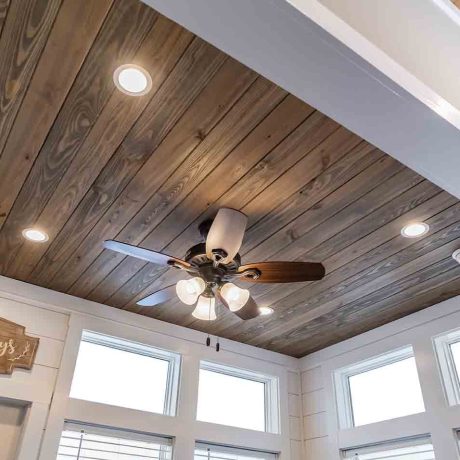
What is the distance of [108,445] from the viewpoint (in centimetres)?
316

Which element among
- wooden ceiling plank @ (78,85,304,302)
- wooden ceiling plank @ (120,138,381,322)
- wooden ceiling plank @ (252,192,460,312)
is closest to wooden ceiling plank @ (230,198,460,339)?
wooden ceiling plank @ (252,192,460,312)

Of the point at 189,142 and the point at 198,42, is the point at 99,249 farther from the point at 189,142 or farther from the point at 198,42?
the point at 198,42

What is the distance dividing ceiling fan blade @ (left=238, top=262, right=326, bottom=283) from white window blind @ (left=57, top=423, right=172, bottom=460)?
165 cm

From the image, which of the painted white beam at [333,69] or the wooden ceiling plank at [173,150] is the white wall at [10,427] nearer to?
the wooden ceiling plank at [173,150]

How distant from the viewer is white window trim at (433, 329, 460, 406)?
3.14 meters

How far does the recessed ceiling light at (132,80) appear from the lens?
172cm

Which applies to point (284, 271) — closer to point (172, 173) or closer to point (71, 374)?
point (172, 173)

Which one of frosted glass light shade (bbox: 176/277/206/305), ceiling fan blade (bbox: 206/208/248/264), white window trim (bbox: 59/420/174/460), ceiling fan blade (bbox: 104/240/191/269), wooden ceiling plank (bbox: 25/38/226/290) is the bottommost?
white window trim (bbox: 59/420/174/460)

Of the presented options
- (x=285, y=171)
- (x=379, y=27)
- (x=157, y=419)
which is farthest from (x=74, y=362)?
(x=379, y=27)

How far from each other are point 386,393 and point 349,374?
39 cm

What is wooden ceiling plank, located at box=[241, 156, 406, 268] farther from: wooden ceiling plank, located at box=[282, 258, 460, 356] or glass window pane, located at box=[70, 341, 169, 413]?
glass window pane, located at box=[70, 341, 169, 413]

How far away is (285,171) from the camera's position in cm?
218

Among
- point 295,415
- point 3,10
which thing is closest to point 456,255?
point 295,415

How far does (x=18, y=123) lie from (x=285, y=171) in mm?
1166
